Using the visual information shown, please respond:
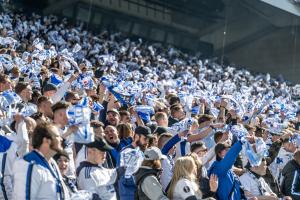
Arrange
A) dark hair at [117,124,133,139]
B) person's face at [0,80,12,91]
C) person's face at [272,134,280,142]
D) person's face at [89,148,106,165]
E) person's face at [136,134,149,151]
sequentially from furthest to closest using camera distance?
person's face at [272,134,280,142]
person's face at [0,80,12,91]
dark hair at [117,124,133,139]
person's face at [136,134,149,151]
person's face at [89,148,106,165]

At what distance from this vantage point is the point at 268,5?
94.3 feet

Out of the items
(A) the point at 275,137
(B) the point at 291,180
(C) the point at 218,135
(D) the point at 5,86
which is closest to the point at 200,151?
(C) the point at 218,135

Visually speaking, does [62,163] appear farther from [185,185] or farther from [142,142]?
[142,142]

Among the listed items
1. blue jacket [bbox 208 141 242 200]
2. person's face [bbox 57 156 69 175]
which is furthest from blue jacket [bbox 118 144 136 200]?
blue jacket [bbox 208 141 242 200]

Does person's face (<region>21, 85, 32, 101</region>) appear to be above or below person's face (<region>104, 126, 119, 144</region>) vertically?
above

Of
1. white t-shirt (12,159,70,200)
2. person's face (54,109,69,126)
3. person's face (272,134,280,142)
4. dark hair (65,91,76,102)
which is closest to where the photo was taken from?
white t-shirt (12,159,70,200)

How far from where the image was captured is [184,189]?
4949mm

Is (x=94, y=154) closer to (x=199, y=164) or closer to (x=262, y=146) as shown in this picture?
(x=199, y=164)

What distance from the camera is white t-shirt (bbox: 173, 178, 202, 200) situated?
4.93m

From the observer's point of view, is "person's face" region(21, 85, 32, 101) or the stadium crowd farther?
"person's face" region(21, 85, 32, 101)

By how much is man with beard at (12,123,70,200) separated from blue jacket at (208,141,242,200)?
1994 millimetres

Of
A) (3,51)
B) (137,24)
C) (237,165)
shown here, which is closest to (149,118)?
(237,165)

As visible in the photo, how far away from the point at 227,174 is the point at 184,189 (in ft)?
3.38

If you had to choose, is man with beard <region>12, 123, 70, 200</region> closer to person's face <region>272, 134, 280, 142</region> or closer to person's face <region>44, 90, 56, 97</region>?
person's face <region>44, 90, 56, 97</region>
